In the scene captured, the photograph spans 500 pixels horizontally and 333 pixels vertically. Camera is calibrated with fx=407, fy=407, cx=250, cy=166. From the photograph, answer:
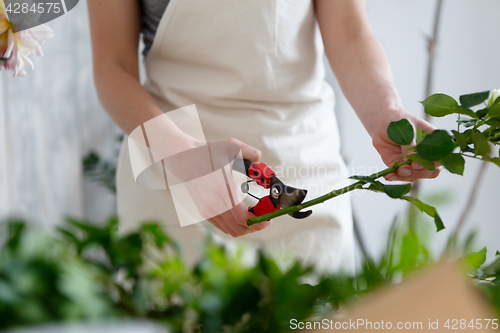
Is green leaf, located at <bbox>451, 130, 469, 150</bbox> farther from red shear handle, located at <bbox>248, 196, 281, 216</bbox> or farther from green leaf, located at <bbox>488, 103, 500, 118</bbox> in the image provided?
red shear handle, located at <bbox>248, 196, 281, 216</bbox>

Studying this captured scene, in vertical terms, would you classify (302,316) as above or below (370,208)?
above

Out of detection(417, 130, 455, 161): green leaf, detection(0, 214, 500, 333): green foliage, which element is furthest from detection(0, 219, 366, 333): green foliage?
detection(417, 130, 455, 161): green leaf

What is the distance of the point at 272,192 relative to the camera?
0.40 metres

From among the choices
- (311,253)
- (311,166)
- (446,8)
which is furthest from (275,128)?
(446,8)

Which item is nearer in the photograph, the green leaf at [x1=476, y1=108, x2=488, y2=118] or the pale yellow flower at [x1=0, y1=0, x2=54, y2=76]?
the green leaf at [x1=476, y1=108, x2=488, y2=118]

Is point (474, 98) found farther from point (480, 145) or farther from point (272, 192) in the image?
point (272, 192)

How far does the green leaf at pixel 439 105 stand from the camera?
1.04ft

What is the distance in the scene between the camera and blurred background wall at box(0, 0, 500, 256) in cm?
101

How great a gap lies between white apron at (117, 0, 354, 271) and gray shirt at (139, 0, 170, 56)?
28 mm

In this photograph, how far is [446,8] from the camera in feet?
4.20

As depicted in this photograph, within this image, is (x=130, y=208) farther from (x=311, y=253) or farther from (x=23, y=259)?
(x=23, y=259)

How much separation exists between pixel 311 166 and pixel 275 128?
0.08m

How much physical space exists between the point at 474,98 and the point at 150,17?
1.78ft
